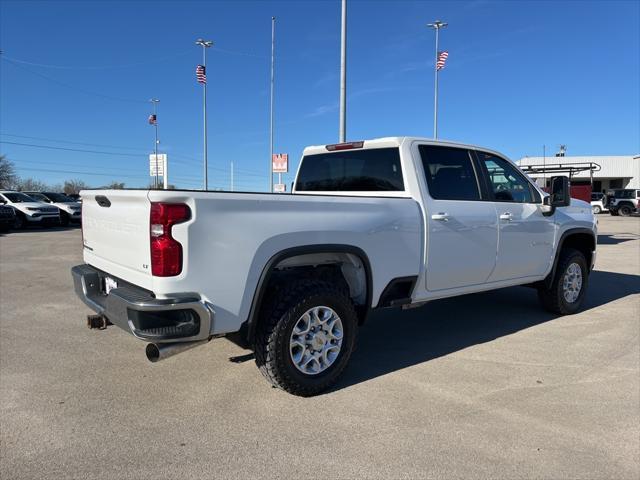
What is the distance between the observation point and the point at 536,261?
5.44 meters

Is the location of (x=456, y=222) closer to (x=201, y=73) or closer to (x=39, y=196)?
(x=39, y=196)

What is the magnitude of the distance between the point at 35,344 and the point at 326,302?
313 cm

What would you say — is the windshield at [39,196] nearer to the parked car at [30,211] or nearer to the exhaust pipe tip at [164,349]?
the parked car at [30,211]

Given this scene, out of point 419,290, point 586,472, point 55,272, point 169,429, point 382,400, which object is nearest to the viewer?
point 586,472

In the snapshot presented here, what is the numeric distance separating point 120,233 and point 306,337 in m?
1.50

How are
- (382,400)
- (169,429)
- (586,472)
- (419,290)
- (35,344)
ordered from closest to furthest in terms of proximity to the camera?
(586,472), (169,429), (382,400), (419,290), (35,344)

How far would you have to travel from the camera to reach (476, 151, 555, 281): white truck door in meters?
4.98

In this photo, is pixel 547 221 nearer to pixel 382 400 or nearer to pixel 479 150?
pixel 479 150

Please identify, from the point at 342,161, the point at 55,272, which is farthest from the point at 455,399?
the point at 55,272

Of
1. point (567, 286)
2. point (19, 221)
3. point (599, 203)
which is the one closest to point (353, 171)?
point (567, 286)

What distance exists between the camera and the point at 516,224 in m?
5.09

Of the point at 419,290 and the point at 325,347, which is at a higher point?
the point at 419,290

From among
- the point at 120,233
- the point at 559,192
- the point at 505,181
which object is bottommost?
the point at 120,233

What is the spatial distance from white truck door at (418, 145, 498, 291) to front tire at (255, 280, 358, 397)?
102 cm
